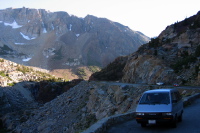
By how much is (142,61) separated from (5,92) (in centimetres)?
6215

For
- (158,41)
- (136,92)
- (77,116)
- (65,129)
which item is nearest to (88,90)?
(77,116)

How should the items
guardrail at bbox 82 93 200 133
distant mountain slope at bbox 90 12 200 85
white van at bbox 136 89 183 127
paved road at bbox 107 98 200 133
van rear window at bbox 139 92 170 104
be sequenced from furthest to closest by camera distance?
distant mountain slope at bbox 90 12 200 85, van rear window at bbox 139 92 170 104, paved road at bbox 107 98 200 133, white van at bbox 136 89 183 127, guardrail at bbox 82 93 200 133

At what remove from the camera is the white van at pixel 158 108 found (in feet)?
28.1

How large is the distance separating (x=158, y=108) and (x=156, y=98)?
2.62 ft

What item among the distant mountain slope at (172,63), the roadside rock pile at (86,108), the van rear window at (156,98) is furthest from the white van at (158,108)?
the distant mountain slope at (172,63)

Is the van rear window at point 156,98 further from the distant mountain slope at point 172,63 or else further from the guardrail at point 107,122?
the distant mountain slope at point 172,63

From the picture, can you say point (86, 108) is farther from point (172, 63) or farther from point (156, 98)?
point (156, 98)

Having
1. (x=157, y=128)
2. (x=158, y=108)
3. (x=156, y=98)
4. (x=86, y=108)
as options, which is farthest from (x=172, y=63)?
(x=158, y=108)

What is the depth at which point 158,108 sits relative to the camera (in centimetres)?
875

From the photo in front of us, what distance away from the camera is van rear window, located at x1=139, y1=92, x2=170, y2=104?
928 centimetres

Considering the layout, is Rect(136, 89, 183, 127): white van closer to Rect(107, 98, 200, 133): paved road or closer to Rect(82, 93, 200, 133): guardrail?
Rect(107, 98, 200, 133): paved road

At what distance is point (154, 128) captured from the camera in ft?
29.9

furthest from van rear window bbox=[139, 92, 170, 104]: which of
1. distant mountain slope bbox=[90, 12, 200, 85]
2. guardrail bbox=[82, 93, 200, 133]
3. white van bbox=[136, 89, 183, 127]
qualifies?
distant mountain slope bbox=[90, 12, 200, 85]

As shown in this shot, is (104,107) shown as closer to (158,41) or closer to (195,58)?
(195,58)
